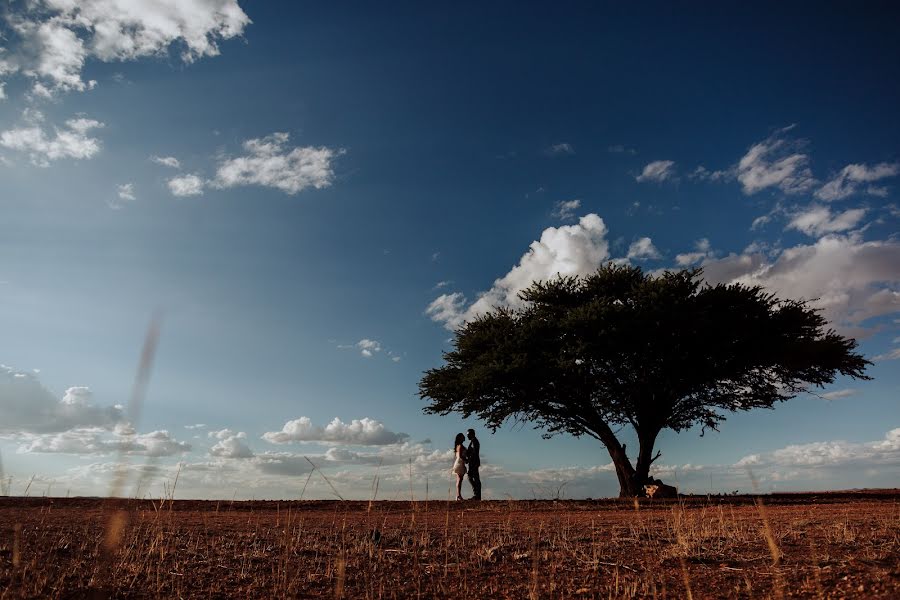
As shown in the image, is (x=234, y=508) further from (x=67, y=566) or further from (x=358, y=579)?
(x=358, y=579)

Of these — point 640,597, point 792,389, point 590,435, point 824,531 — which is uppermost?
point 792,389

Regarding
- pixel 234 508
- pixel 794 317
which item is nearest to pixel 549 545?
pixel 234 508

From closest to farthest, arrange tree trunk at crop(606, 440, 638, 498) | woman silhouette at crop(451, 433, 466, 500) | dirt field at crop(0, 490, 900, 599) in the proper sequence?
dirt field at crop(0, 490, 900, 599) < woman silhouette at crop(451, 433, 466, 500) < tree trunk at crop(606, 440, 638, 498)

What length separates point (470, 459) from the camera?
18.2m

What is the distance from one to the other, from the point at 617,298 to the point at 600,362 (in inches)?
119

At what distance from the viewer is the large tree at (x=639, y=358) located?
22.2 metres

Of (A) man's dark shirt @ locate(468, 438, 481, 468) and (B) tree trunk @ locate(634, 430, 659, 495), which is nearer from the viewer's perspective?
(A) man's dark shirt @ locate(468, 438, 481, 468)

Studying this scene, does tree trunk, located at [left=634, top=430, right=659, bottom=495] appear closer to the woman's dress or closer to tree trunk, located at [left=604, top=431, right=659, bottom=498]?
tree trunk, located at [left=604, top=431, right=659, bottom=498]

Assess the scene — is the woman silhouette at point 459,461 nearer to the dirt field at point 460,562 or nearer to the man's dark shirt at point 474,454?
the man's dark shirt at point 474,454

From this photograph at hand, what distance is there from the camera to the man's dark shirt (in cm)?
1825

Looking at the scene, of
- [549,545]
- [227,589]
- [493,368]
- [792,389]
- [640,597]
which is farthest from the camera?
[792,389]

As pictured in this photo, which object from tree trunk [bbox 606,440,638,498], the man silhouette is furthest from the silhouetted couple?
tree trunk [bbox 606,440,638,498]

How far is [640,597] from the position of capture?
5414 mm

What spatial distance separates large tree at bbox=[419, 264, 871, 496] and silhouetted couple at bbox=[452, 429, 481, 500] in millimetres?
4481
